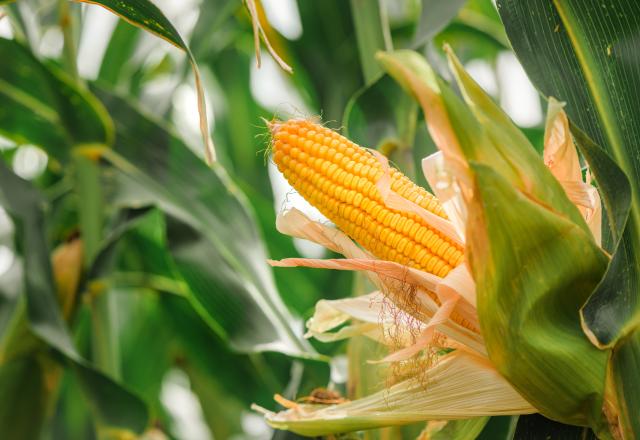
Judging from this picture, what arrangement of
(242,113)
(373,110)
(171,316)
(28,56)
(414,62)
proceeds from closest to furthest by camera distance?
(414,62) < (373,110) < (28,56) < (171,316) < (242,113)

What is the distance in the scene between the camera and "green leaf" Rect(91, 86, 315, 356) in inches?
33.2

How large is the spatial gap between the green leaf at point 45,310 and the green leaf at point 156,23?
42 cm

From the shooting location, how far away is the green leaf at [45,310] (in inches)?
33.9

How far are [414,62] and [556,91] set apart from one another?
13 centimetres

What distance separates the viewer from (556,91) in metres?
0.51

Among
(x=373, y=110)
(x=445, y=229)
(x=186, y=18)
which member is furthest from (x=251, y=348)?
(x=186, y=18)

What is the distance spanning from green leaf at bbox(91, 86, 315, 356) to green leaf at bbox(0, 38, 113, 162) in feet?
0.15

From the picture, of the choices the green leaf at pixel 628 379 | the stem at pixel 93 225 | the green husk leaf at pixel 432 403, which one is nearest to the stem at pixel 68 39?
the stem at pixel 93 225

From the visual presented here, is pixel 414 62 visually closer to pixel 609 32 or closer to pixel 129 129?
pixel 609 32

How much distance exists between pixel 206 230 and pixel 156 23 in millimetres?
398

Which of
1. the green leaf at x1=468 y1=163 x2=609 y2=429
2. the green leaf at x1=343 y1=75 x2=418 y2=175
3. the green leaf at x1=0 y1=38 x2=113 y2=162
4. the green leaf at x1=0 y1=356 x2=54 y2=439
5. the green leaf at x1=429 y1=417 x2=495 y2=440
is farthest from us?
the green leaf at x1=0 y1=356 x2=54 y2=439

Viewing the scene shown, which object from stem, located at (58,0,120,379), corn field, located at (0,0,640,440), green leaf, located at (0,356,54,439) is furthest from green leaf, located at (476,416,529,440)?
green leaf, located at (0,356,54,439)

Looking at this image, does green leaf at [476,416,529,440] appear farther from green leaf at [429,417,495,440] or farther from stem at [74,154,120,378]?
stem at [74,154,120,378]

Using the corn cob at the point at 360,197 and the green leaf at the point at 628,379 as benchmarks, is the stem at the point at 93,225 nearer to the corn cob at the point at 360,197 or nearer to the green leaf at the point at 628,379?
the corn cob at the point at 360,197
